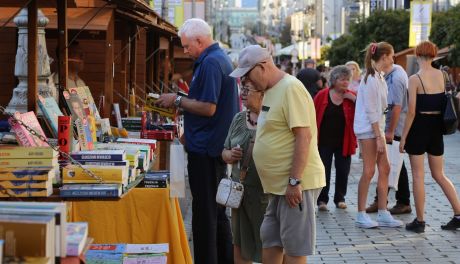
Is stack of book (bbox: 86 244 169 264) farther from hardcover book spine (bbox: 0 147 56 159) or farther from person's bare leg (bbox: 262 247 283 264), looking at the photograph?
hardcover book spine (bbox: 0 147 56 159)

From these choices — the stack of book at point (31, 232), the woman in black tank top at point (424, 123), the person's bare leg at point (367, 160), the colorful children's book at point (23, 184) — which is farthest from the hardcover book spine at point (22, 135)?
the person's bare leg at point (367, 160)

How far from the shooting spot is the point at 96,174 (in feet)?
16.2

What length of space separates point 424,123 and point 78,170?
488 cm

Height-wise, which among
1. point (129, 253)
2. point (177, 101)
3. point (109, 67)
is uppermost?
point (109, 67)

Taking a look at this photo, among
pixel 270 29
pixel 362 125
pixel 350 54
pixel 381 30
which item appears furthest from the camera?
pixel 270 29

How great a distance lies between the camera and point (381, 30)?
147ft

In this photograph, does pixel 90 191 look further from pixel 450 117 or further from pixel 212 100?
pixel 450 117

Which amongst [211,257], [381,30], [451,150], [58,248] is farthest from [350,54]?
[58,248]

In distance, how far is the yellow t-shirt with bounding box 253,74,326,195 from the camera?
17.6 feet

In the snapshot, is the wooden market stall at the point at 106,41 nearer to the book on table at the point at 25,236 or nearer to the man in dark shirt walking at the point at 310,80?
the man in dark shirt walking at the point at 310,80

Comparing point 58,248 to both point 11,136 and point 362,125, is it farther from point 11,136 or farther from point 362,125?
point 362,125

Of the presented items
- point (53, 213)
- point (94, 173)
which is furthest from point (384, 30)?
point (53, 213)

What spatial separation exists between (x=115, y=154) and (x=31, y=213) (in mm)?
1948

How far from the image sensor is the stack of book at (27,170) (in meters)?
4.48
